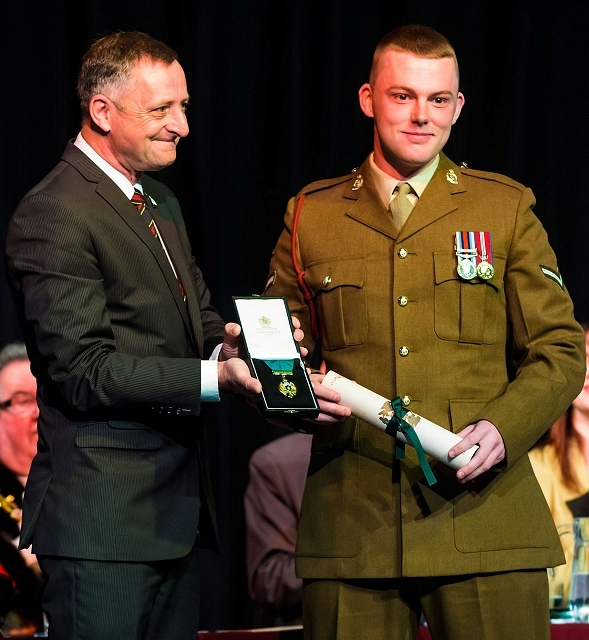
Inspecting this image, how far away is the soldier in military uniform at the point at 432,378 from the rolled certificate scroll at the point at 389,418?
0.03 meters

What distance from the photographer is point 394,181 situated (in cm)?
238

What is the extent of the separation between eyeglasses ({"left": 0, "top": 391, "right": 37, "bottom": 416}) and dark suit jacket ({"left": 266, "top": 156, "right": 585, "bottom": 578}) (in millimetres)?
1188

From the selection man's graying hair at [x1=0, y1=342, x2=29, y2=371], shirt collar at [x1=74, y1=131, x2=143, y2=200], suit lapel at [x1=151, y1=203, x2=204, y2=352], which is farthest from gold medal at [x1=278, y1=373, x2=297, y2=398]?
man's graying hair at [x1=0, y1=342, x2=29, y2=371]

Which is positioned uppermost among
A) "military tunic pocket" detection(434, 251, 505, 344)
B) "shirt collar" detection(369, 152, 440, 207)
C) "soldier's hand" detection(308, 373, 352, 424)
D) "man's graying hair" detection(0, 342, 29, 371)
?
"shirt collar" detection(369, 152, 440, 207)

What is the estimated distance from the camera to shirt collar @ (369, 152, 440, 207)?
236 centimetres

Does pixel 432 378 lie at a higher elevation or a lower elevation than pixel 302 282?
lower

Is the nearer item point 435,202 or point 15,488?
point 435,202

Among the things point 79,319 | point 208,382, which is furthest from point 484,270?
point 79,319

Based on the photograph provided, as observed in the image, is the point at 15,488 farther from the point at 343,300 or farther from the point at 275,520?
the point at 343,300

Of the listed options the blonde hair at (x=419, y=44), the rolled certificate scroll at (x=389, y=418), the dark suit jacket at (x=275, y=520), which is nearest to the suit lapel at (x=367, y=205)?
the blonde hair at (x=419, y=44)

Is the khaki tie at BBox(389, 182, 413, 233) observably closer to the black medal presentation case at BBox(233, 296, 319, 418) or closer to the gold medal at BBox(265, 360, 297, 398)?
the black medal presentation case at BBox(233, 296, 319, 418)

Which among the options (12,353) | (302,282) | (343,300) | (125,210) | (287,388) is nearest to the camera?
(287,388)

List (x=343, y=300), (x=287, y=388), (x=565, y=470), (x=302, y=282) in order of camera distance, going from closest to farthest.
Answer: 1. (x=287, y=388)
2. (x=343, y=300)
3. (x=302, y=282)
4. (x=565, y=470)

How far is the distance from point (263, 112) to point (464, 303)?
1.23 meters
